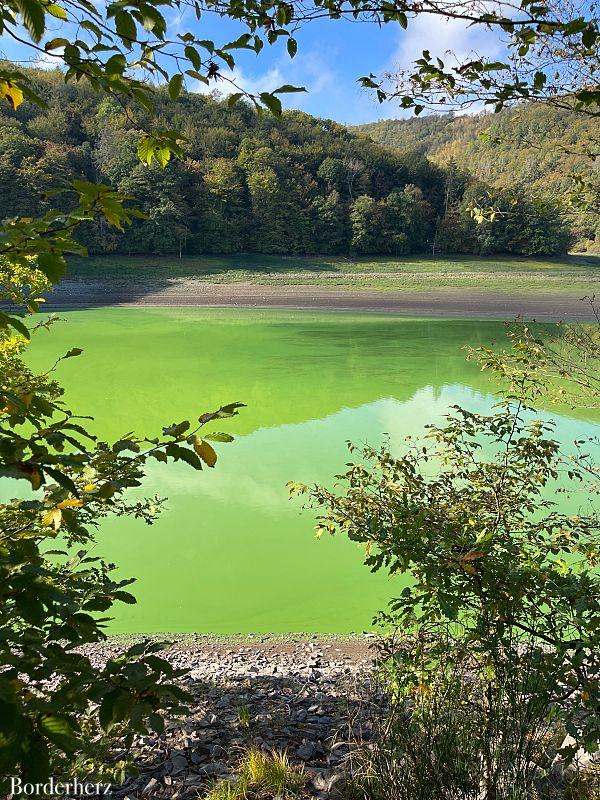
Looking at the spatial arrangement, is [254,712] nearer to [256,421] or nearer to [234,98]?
[234,98]

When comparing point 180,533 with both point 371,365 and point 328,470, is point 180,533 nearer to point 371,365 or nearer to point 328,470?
point 328,470

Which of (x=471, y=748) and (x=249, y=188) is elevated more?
(x=249, y=188)

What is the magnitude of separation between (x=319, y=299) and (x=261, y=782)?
31569 mm

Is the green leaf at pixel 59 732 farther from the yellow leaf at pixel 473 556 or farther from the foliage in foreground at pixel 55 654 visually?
the yellow leaf at pixel 473 556

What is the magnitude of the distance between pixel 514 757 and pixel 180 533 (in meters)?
5.98

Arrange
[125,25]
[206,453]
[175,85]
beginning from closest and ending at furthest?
[125,25]
[206,453]
[175,85]

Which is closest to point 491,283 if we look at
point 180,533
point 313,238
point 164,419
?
point 313,238

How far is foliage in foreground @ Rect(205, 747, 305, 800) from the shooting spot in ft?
8.71

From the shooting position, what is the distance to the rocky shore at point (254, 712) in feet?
9.87

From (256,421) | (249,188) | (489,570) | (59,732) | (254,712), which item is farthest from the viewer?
(249,188)

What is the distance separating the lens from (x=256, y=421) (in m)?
12.8

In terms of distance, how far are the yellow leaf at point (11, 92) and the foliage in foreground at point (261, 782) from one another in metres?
2.90

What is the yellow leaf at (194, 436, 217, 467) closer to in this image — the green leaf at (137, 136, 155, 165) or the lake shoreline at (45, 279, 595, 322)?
the green leaf at (137, 136, 155, 165)

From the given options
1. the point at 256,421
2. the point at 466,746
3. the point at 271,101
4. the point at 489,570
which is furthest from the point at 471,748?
the point at 256,421
